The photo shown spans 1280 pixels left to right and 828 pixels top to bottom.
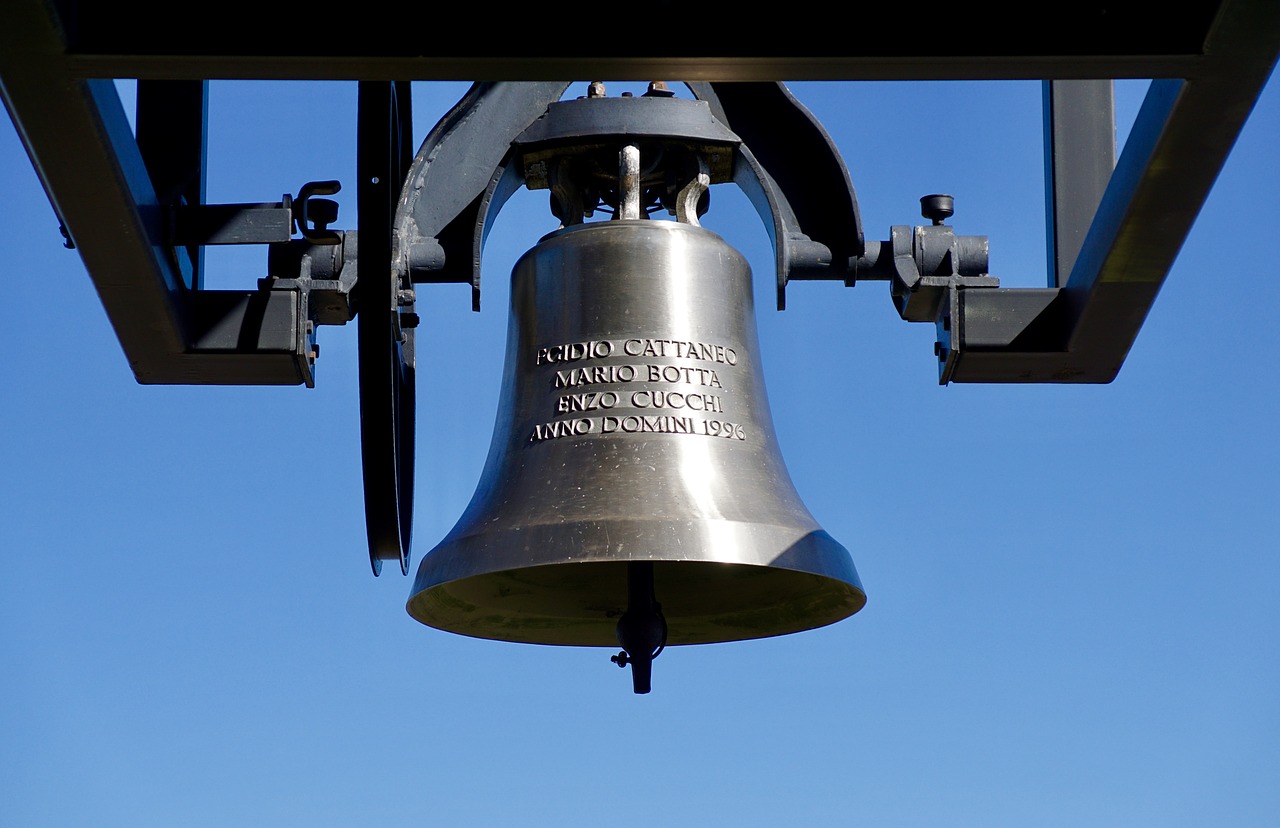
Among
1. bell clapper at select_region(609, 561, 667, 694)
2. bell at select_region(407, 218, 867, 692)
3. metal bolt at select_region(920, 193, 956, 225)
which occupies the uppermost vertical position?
metal bolt at select_region(920, 193, 956, 225)

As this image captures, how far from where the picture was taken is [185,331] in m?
3.37

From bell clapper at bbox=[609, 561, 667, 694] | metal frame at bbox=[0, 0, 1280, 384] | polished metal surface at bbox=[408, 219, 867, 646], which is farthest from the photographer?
bell clapper at bbox=[609, 561, 667, 694]

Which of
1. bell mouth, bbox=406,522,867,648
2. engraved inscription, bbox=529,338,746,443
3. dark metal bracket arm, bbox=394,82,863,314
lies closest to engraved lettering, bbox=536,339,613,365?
engraved inscription, bbox=529,338,746,443

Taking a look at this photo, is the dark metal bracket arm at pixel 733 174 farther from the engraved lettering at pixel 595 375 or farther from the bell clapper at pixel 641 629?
the bell clapper at pixel 641 629

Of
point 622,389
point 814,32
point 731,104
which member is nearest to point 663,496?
point 622,389

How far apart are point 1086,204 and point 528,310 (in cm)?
112

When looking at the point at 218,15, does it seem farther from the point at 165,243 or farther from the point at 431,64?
the point at 165,243

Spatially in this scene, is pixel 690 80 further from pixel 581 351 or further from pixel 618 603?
pixel 618 603

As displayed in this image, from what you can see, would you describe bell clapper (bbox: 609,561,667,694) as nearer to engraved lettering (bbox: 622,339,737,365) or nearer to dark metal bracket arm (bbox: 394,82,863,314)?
engraved lettering (bbox: 622,339,737,365)

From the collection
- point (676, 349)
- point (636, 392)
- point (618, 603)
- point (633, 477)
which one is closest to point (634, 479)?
point (633, 477)

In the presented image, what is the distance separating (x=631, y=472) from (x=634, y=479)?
0.08 feet

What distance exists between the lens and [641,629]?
A: 136 inches

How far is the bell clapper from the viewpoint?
3447 millimetres

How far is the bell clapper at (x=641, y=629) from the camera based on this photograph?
345 centimetres
